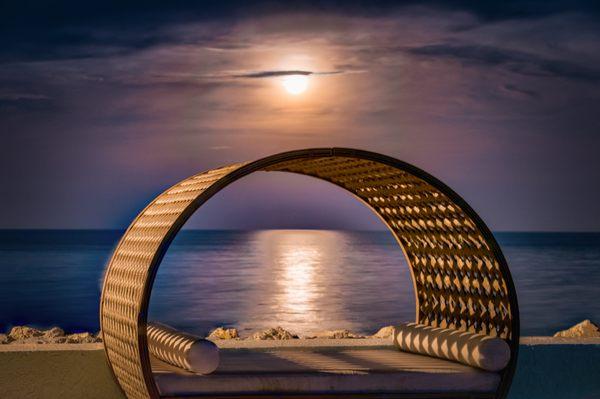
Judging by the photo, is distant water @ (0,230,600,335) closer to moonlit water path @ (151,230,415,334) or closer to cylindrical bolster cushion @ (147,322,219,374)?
moonlit water path @ (151,230,415,334)

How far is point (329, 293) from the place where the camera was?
29.0 meters

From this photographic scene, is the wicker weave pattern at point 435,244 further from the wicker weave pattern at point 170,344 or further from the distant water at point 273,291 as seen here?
the distant water at point 273,291

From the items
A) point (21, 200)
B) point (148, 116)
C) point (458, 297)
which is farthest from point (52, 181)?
point (458, 297)

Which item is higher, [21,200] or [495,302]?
[495,302]

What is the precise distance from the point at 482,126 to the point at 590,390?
18409mm

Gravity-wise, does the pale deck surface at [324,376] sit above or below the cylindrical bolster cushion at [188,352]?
below

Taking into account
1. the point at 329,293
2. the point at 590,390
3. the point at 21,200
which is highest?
the point at 590,390

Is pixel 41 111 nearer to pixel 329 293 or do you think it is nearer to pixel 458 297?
pixel 329 293

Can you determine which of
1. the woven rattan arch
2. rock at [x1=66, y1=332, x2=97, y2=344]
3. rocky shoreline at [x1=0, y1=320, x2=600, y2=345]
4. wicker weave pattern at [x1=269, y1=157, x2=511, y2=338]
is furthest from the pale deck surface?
rock at [x1=66, y1=332, x2=97, y2=344]

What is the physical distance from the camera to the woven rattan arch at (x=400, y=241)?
14.2 ft

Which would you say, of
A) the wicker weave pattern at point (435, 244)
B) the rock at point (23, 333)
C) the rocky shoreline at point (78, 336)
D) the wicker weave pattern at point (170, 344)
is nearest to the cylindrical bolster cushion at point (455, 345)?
the wicker weave pattern at point (435, 244)

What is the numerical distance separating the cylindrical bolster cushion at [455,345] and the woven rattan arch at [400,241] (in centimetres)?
10

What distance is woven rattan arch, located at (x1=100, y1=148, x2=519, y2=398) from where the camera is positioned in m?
4.32

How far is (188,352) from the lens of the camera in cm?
437
